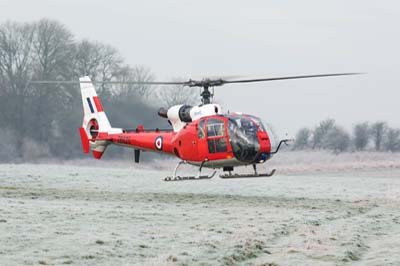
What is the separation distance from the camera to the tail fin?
1233 inches

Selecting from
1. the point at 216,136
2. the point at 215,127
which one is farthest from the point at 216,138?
the point at 215,127

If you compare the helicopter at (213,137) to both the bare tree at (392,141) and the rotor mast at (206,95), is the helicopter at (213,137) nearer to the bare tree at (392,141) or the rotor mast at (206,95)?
the rotor mast at (206,95)

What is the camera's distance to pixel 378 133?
5100cm

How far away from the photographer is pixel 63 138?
153ft

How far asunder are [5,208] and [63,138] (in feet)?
90.9

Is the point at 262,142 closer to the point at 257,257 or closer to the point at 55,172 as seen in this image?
the point at 257,257

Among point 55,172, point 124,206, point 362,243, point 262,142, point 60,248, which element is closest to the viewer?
point 60,248

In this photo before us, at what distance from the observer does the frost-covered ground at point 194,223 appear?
46.0 feet

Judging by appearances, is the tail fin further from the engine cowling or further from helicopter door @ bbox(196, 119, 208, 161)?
helicopter door @ bbox(196, 119, 208, 161)

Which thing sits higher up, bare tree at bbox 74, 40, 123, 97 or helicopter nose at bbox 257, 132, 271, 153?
bare tree at bbox 74, 40, 123, 97

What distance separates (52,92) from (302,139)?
1590 centimetres

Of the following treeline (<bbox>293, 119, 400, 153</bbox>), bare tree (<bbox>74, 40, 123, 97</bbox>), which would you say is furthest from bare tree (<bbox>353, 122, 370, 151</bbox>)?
bare tree (<bbox>74, 40, 123, 97</bbox>)

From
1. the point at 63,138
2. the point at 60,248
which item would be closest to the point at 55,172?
the point at 63,138

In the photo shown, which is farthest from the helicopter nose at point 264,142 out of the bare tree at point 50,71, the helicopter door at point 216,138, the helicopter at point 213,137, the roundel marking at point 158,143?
the bare tree at point 50,71
